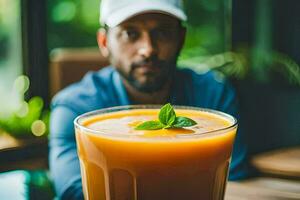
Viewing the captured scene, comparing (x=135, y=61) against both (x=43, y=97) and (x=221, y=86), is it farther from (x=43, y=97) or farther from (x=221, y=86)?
(x=43, y=97)

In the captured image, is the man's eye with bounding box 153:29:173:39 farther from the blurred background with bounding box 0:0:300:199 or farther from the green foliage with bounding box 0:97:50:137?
the green foliage with bounding box 0:97:50:137

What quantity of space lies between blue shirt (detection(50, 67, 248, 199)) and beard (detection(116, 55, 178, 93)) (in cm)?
6

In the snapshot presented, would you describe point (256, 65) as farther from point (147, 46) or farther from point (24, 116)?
point (147, 46)

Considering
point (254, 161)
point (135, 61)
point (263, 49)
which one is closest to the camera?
point (135, 61)

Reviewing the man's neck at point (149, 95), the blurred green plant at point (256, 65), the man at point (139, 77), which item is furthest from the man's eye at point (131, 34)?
the blurred green plant at point (256, 65)

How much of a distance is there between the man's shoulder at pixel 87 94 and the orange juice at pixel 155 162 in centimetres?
58

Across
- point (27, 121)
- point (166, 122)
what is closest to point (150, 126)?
point (166, 122)

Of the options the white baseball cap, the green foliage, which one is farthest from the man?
the green foliage

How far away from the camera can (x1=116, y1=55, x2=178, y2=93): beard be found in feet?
3.58

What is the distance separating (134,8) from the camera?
112 cm

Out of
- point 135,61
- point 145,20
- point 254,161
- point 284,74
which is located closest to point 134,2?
point 145,20

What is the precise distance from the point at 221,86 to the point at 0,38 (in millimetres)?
A: 1077

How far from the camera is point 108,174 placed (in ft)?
1.75

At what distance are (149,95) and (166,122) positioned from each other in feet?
2.06
